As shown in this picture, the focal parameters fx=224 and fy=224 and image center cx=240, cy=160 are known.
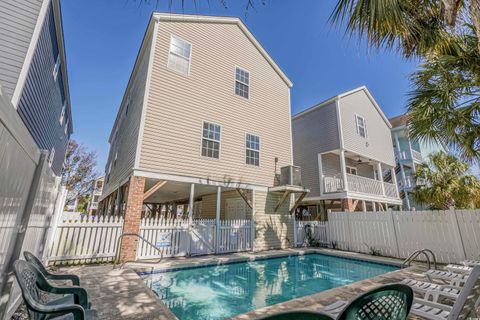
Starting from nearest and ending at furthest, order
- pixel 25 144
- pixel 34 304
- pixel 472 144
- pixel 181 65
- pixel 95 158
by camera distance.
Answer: pixel 34 304, pixel 25 144, pixel 472 144, pixel 181 65, pixel 95 158

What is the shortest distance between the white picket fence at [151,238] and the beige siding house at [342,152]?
22.4ft

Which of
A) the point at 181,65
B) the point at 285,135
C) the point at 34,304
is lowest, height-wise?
the point at 34,304

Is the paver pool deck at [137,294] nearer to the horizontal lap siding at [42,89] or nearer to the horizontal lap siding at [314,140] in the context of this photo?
the horizontal lap siding at [42,89]

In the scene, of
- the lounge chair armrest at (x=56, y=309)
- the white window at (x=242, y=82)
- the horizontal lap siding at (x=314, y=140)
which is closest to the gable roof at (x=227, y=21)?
the white window at (x=242, y=82)

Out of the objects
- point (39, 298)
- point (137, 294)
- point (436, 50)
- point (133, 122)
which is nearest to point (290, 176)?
point (436, 50)

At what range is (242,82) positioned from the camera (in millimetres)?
12148

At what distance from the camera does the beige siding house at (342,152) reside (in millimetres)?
14273

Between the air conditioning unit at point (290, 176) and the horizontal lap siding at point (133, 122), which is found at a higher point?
the horizontal lap siding at point (133, 122)

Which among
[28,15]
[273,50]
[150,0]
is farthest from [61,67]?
[150,0]

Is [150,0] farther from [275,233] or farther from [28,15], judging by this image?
[275,233]

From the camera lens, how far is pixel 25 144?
93.4 inches

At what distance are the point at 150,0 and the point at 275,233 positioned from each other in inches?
435

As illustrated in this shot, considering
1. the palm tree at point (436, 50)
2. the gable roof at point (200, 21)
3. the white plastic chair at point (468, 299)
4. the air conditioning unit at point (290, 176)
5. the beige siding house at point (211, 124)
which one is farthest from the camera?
the air conditioning unit at point (290, 176)

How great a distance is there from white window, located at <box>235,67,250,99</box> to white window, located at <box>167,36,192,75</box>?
2.71 m
